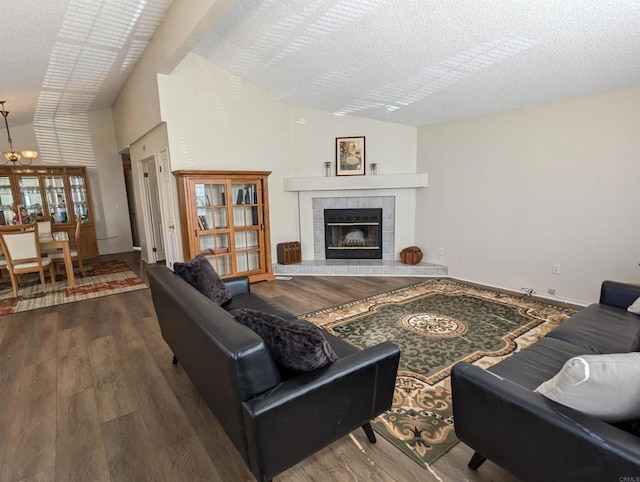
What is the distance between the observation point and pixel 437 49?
3.00 metres

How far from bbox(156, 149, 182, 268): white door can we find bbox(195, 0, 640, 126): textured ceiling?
1589 millimetres

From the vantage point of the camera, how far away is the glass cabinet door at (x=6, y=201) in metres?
5.96

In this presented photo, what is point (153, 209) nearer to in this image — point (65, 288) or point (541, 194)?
point (65, 288)

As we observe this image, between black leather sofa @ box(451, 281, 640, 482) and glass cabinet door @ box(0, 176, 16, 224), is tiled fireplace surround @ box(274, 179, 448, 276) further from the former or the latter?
glass cabinet door @ box(0, 176, 16, 224)

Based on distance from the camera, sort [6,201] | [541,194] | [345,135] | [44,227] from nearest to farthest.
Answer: [541,194] < [345,135] < [44,227] < [6,201]

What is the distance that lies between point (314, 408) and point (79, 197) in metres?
7.53

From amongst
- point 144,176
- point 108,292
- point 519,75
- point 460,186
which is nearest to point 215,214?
point 108,292

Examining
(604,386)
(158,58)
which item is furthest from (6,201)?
(604,386)

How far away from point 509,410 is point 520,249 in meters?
3.38

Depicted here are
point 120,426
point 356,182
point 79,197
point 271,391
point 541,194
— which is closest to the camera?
point 271,391

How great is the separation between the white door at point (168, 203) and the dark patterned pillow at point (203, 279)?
2.38m

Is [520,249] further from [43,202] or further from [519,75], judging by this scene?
[43,202]

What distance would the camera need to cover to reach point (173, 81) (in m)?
4.14

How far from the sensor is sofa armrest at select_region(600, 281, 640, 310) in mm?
2379
